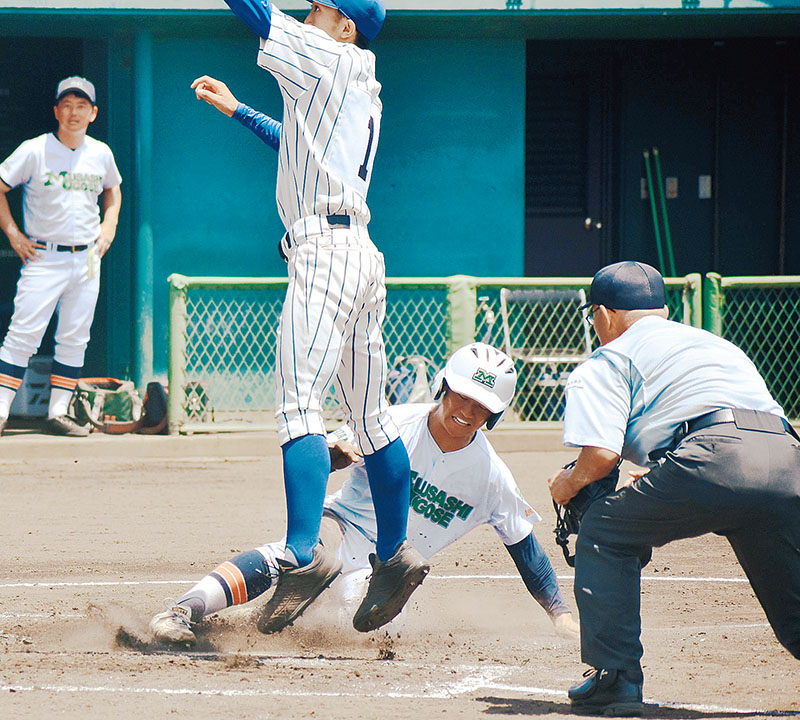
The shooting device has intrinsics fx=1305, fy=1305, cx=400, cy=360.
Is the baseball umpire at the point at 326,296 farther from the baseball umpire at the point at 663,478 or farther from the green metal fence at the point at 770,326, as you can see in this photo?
the green metal fence at the point at 770,326

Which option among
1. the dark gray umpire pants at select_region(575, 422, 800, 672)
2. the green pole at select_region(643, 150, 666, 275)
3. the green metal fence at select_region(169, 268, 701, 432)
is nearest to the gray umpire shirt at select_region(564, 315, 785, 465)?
the dark gray umpire pants at select_region(575, 422, 800, 672)

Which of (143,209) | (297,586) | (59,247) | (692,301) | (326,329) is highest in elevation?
(143,209)

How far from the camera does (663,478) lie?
393 cm

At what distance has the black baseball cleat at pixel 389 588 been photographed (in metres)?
4.59

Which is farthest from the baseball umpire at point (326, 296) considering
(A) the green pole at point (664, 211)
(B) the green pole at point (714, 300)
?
(A) the green pole at point (664, 211)

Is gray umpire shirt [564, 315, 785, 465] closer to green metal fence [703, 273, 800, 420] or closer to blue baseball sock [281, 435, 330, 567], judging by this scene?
blue baseball sock [281, 435, 330, 567]

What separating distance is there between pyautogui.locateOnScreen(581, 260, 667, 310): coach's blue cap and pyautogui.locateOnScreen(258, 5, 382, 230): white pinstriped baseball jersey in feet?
2.86

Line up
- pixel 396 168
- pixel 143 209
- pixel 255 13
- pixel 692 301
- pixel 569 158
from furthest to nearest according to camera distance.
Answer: pixel 569 158 → pixel 396 168 → pixel 143 209 → pixel 692 301 → pixel 255 13

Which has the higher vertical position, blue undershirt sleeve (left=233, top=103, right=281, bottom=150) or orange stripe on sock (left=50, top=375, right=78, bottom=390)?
blue undershirt sleeve (left=233, top=103, right=281, bottom=150)

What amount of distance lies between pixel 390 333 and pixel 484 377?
6.11 metres

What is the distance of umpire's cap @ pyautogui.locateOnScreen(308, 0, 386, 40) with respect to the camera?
4.56 m

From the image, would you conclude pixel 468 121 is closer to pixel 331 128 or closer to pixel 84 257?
pixel 84 257

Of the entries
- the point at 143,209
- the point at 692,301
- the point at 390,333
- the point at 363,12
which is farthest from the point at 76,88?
the point at 363,12

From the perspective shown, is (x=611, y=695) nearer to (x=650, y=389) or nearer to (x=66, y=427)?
(x=650, y=389)
